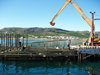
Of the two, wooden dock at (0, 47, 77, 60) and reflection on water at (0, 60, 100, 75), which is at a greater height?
wooden dock at (0, 47, 77, 60)

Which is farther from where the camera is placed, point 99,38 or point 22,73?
point 99,38

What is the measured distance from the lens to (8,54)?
2675 centimetres

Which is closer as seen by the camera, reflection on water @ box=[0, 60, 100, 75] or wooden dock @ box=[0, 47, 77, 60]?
reflection on water @ box=[0, 60, 100, 75]

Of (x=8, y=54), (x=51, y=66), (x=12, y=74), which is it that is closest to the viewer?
(x=12, y=74)

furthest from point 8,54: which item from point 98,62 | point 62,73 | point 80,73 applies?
point 98,62

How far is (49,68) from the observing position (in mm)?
23188

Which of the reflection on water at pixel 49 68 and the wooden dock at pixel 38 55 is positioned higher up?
the wooden dock at pixel 38 55

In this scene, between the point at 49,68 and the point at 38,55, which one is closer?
the point at 49,68

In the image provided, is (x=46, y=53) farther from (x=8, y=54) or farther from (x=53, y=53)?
(x=8, y=54)

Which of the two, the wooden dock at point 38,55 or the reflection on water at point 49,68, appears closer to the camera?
the reflection on water at point 49,68

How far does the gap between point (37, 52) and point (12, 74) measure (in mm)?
8545

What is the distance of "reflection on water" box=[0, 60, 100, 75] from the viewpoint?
21.0 m

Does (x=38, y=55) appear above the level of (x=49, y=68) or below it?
above

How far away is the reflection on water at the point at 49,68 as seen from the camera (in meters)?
21.0
